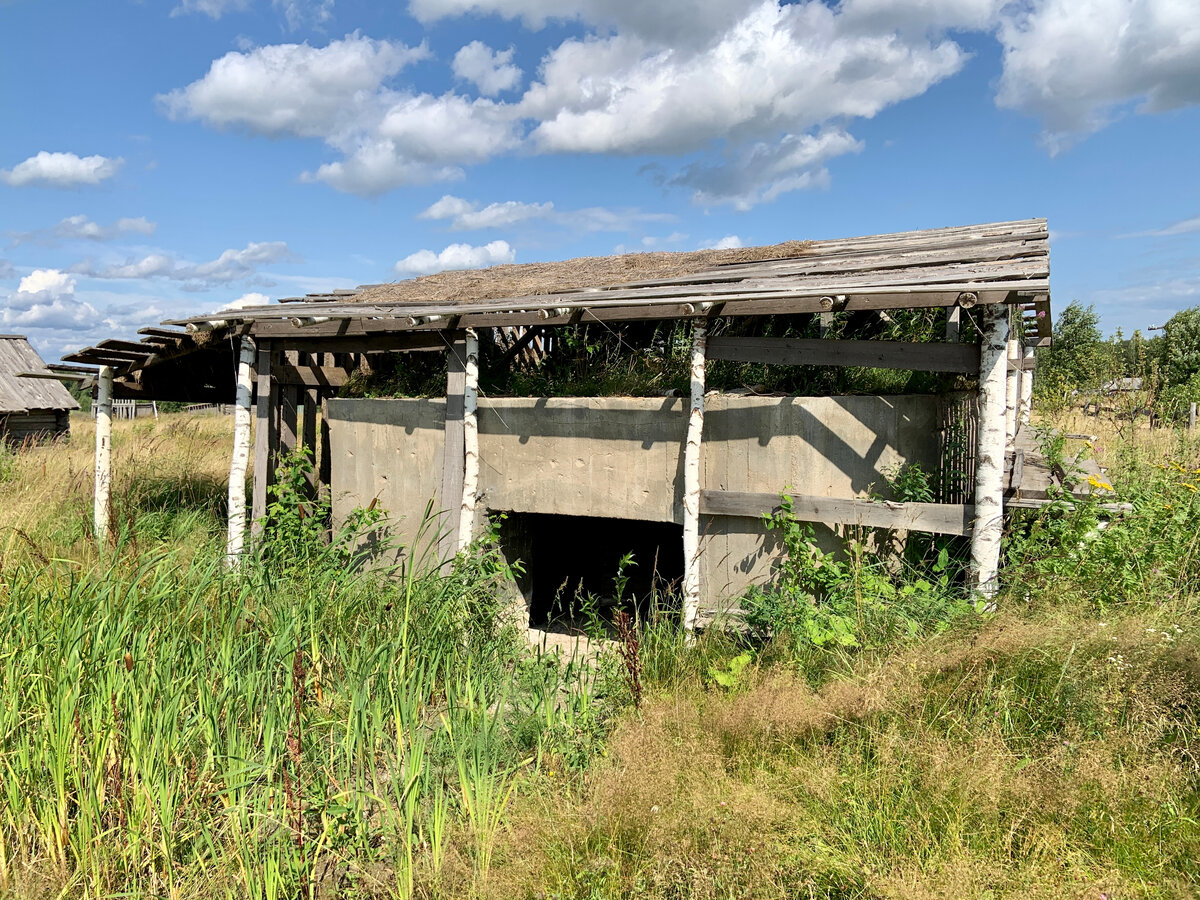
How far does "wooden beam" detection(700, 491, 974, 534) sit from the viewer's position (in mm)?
5188

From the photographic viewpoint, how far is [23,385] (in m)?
19.9

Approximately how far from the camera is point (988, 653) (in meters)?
3.87

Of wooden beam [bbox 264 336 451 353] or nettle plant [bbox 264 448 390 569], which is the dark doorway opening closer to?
nettle plant [bbox 264 448 390 569]

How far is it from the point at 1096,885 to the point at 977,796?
0.48m

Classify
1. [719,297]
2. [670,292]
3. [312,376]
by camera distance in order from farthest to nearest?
[312,376] → [670,292] → [719,297]

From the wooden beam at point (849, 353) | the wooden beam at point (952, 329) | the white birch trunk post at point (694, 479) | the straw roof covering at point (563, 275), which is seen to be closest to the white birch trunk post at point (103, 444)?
the straw roof covering at point (563, 275)

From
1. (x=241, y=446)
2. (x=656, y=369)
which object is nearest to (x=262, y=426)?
(x=241, y=446)

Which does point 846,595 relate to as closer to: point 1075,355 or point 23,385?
point 1075,355

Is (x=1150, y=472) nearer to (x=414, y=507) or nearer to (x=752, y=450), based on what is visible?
(x=752, y=450)

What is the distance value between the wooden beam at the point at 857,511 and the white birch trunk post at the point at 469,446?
2.28 meters

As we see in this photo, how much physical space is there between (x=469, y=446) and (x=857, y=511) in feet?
11.3

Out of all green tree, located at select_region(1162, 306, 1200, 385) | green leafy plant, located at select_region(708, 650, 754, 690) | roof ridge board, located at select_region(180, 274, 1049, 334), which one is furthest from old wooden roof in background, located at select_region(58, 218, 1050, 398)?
green tree, located at select_region(1162, 306, 1200, 385)

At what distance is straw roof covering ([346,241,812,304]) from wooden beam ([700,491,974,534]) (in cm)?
272

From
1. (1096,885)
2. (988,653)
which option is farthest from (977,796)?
(988,653)
